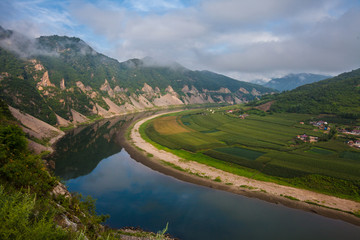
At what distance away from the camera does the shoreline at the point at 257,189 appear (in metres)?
33.8

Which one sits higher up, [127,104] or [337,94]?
[337,94]

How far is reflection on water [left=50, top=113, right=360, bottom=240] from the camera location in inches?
1141

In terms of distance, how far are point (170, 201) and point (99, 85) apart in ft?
602

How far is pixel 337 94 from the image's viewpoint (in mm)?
129750

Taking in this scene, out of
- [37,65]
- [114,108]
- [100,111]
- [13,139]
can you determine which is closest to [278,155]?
[13,139]

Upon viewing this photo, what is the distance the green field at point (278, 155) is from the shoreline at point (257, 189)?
9.31ft

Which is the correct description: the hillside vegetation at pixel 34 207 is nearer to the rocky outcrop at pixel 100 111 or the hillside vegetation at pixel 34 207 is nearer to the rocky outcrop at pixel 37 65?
the rocky outcrop at pixel 100 111

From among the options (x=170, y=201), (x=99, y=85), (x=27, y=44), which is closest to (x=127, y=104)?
(x=99, y=85)

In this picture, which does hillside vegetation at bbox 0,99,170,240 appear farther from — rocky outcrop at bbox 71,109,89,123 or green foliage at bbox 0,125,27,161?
rocky outcrop at bbox 71,109,89,123

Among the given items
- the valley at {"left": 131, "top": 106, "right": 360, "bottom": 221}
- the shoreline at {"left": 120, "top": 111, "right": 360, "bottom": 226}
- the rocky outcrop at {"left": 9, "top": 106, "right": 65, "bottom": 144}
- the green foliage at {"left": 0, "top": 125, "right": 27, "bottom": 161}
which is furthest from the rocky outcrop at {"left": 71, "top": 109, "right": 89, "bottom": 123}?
the green foliage at {"left": 0, "top": 125, "right": 27, "bottom": 161}

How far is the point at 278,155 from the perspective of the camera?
5659cm

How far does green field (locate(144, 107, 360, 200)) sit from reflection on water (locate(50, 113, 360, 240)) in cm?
1090

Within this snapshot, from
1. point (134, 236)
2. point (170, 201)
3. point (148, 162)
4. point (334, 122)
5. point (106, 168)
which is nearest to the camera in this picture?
point (134, 236)

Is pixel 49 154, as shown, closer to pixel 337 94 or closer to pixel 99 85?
pixel 99 85
